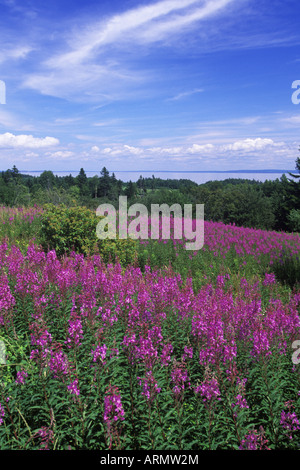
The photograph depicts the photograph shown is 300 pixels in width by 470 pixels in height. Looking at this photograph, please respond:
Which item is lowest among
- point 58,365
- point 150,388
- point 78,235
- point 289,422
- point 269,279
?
point 289,422

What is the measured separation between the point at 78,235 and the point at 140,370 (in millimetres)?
8586

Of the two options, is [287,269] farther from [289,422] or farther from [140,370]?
[140,370]

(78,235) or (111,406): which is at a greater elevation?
(78,235)

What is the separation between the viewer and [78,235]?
Answer: 11.5 meters

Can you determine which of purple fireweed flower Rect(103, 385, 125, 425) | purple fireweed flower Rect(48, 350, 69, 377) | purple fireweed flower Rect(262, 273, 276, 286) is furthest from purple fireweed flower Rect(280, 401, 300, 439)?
purple fireweed flower Rect(262, 273, 276, 286)

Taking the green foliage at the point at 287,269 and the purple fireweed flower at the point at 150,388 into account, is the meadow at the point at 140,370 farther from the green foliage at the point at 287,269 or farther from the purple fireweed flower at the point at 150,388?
the green foliage at the point at 287,269

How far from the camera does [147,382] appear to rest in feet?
9.87

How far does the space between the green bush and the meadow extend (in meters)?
5.26

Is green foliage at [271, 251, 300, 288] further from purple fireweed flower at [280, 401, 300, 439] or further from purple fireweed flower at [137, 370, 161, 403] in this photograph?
purple fireweed flower at [137, 370, 161, 403]

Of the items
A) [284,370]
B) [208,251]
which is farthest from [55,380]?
[208,251]

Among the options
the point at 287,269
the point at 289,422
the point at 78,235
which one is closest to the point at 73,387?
the point at 289,422

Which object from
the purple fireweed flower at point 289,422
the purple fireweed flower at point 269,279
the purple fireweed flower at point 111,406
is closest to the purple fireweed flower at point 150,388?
the purple fireweed flower at point 111,406

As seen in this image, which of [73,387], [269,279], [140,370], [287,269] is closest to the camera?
[73,387]
